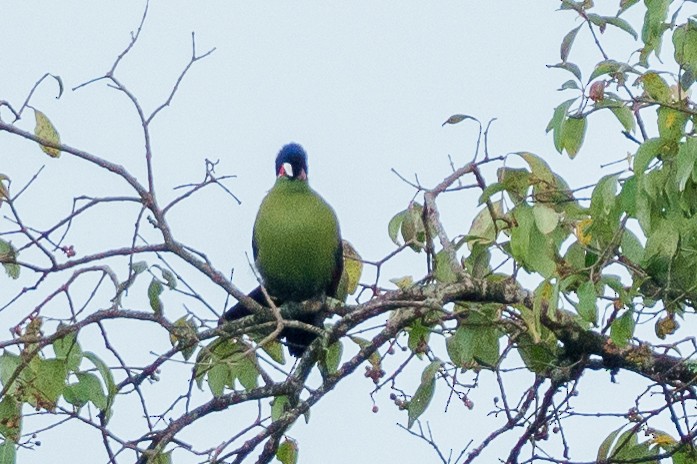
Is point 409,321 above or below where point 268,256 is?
below

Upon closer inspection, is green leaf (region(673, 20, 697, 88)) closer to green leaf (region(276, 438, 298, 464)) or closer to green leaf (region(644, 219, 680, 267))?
green leaf (region(644, 219, 680, 267))

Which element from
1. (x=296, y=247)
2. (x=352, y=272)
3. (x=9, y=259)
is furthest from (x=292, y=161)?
(x=9, y=259)

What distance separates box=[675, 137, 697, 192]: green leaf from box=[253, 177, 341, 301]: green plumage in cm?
284

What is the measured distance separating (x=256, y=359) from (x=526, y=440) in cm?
81

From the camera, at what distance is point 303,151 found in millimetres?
5637

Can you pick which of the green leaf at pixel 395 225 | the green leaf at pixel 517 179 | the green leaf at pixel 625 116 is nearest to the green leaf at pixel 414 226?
the green leaf at pixel 395 225

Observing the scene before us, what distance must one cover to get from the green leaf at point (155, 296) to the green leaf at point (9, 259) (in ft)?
1.18

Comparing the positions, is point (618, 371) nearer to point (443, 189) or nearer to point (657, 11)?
point (443, 189)

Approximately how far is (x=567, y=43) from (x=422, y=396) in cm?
105

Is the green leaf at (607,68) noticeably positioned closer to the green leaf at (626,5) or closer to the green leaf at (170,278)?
the green leaf at (626,5)

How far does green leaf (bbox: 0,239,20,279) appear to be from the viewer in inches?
115

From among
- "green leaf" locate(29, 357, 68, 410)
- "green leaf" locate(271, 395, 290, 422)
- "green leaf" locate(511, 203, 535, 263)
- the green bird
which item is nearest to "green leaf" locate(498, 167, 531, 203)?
"green leaf" locate(511, 203, 535, 263)

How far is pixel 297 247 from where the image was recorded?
5082mm

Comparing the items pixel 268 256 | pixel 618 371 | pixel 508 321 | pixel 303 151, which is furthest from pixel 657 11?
pixel 303 151
